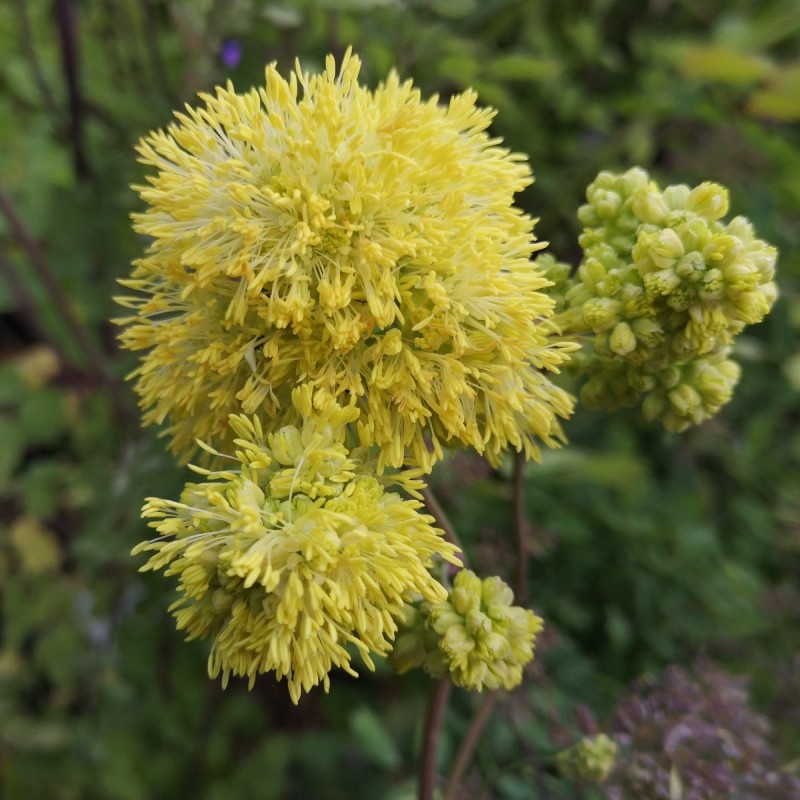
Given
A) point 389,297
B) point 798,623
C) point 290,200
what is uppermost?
point 290,200

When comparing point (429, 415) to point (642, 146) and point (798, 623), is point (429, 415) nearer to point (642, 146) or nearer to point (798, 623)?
point (798, 623)

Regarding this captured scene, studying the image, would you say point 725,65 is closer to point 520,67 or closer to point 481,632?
point 520,67

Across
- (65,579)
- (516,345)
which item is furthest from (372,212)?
(65,579)

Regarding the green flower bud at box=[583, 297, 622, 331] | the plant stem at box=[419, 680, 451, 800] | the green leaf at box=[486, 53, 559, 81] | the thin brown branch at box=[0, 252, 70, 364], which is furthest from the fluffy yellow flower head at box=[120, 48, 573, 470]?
the thin brown branch at box=[0, 252, 70, 364]

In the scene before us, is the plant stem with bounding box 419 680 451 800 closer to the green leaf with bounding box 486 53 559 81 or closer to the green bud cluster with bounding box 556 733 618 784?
the green bud cluster with bounding box 556 733 618 784

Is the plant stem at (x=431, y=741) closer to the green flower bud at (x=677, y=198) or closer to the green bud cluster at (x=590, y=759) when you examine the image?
the green bud cluster at (x=590, y=759)

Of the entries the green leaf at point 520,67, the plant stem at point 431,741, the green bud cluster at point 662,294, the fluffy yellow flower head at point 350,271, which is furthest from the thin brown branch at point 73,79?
the plant stem at point 431,741

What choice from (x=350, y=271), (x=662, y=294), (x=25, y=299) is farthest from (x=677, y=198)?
(x=25, y=299)
